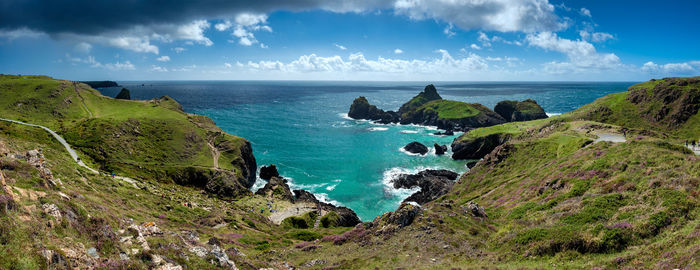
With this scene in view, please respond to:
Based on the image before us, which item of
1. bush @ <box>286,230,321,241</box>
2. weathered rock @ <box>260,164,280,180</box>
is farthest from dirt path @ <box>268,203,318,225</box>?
weathered rock @ <box>260,164,280,180</box>

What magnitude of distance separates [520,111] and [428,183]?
120 meters

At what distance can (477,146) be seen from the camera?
103125 mm

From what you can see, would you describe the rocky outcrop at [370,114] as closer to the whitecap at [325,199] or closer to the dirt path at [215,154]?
the dirt path at [215,154]

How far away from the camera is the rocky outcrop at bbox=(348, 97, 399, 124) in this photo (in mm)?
179475

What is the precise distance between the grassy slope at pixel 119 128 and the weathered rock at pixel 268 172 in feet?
28.2

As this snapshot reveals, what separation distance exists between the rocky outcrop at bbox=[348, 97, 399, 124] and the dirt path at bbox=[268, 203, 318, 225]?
11769 centimetres

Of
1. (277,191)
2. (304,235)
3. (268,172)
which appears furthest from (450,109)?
(304,235)

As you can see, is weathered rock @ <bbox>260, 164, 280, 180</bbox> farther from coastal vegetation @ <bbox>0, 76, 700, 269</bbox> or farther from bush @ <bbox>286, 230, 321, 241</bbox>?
bush @ <bbox>286, 230, 321, 241</bbox>

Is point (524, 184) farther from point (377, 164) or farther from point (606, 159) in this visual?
point (377, 164)

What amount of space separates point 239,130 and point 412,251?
13090 centimetres

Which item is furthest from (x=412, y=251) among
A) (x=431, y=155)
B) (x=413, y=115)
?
(x=413, y=115)

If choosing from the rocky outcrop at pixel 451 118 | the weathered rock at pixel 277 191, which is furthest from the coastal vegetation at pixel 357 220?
the rocky outcrop at pixel 451 118

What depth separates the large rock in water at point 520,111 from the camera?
160 meters

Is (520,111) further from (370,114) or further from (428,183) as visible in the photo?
(428,183)
